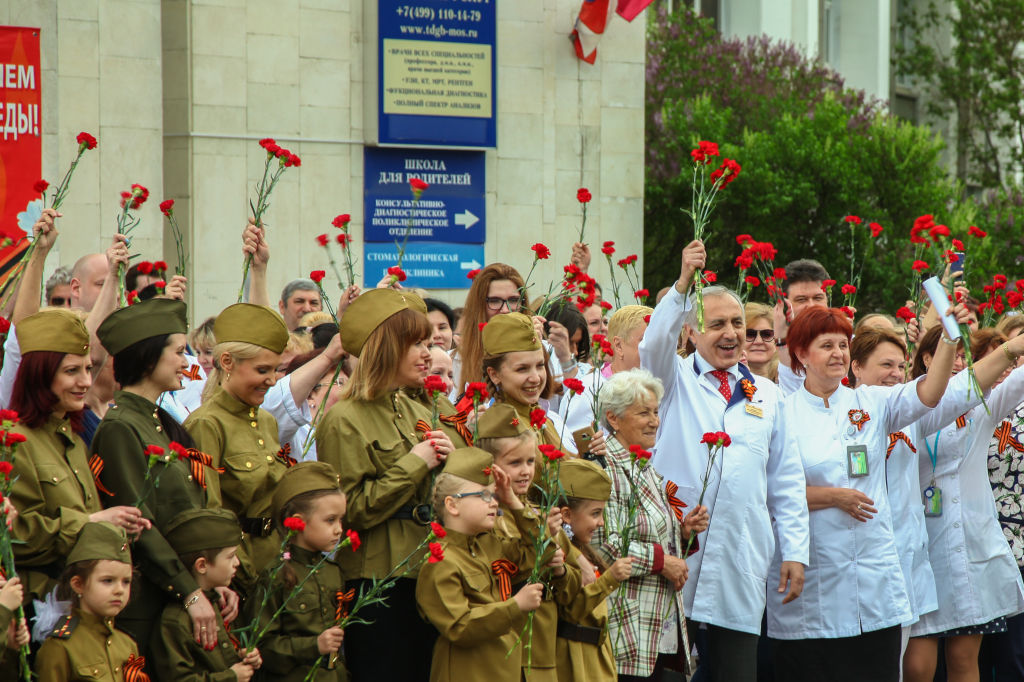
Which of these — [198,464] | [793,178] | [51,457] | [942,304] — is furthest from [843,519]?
[793,178]

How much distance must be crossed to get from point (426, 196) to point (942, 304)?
853cm

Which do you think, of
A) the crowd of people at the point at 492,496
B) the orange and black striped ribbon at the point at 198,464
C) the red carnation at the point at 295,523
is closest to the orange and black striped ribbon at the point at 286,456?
the crowd of people at the point at 492,496

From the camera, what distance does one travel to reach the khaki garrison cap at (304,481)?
190 inches

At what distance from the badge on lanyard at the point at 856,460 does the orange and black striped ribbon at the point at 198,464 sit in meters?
2.99

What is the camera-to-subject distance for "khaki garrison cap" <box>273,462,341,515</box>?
4.83m

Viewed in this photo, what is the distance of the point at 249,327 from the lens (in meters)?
5.09

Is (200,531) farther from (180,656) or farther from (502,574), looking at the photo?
(502,574)

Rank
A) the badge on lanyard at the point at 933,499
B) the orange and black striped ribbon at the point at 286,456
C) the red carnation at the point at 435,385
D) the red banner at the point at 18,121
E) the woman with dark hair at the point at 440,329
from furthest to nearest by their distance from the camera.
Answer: the red banner at the point at 18,121, the woman with dark hair at the point at 440,329, the badge on lanyard at the point at 933,499, the orange and black striped ribbon at the point at 286,456, the red carnation at the point at 435,385

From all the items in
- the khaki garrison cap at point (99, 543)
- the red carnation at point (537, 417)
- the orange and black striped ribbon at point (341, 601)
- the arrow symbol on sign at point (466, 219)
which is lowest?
the orange and black striped ribbon at point (341, 601)

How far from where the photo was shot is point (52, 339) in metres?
4.51

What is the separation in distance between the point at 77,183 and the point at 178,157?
1.15 metres

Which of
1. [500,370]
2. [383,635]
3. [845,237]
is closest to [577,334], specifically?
[500,370]

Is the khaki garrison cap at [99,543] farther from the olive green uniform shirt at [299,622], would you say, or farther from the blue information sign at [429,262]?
the blue information sign at [429,262]

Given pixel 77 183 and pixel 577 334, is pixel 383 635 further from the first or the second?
pixel 77 183
